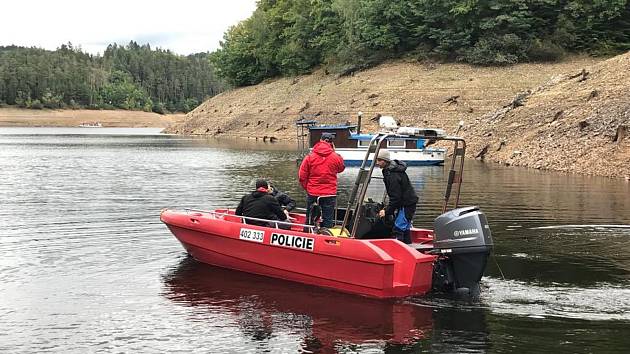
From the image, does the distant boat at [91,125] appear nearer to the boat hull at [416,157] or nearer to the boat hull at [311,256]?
the boat hull at [416,157]

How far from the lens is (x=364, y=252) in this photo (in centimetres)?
1084

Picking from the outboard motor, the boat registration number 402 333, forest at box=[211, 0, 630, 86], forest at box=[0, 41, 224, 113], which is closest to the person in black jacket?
the outboard motor

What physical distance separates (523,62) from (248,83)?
132 ft

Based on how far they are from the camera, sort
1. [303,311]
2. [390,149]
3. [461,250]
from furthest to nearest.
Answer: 1. [390,149]
2. [461,250]
3. [303,311]

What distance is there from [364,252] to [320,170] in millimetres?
2044

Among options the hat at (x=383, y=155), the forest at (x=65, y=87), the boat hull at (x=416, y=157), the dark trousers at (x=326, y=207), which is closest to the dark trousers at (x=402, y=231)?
the hat at (x=383, y=155)

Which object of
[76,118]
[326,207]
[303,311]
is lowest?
[303,311]

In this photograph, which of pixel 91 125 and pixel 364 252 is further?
pixel 91 125

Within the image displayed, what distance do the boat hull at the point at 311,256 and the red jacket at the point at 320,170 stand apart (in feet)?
3.36

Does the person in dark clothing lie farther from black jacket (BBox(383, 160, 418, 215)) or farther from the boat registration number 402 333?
black jacket (BBox(383, 160, 418, 215))

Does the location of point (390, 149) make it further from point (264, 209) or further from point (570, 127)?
point (264, 209)

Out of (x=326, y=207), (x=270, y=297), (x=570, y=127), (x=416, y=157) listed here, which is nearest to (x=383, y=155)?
(x=326, y=207)

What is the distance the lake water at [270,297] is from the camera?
897 centimetres

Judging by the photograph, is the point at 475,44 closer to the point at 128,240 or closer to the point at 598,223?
the point at 598,223
